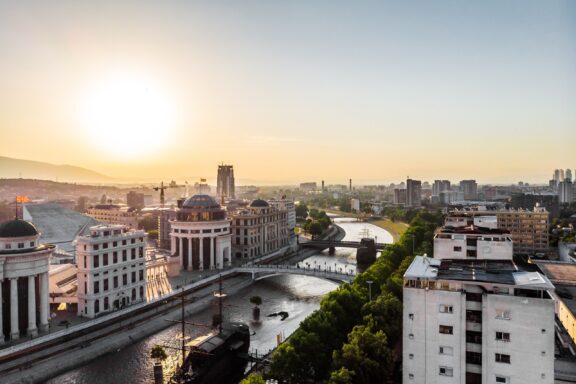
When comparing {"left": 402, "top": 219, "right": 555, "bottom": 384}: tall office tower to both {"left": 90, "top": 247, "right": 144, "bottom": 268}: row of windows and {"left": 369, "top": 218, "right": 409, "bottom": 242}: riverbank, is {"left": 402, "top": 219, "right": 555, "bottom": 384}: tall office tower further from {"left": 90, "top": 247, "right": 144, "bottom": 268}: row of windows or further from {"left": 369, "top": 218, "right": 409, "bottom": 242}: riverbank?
{"left": 369, "top": 218, "right": 409, "bottom": 242}: riverbank

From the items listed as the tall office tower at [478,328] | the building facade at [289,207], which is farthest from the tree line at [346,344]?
the building facade at [289,207]

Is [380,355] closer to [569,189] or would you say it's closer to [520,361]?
[520,361]

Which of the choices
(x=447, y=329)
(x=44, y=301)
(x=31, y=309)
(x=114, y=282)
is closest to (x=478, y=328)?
(x=447, y=329)


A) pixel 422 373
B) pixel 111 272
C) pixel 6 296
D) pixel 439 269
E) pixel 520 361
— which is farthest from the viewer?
pixel 111 272

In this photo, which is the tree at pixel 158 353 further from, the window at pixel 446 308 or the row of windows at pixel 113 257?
the window at pixel 446 308

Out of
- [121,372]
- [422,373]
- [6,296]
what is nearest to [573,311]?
[422,373]

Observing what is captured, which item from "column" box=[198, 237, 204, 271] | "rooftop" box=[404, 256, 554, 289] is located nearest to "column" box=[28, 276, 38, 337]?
"column" box=[198, 237, 204, 271]

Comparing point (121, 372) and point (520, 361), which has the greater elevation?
point (520, 361)
